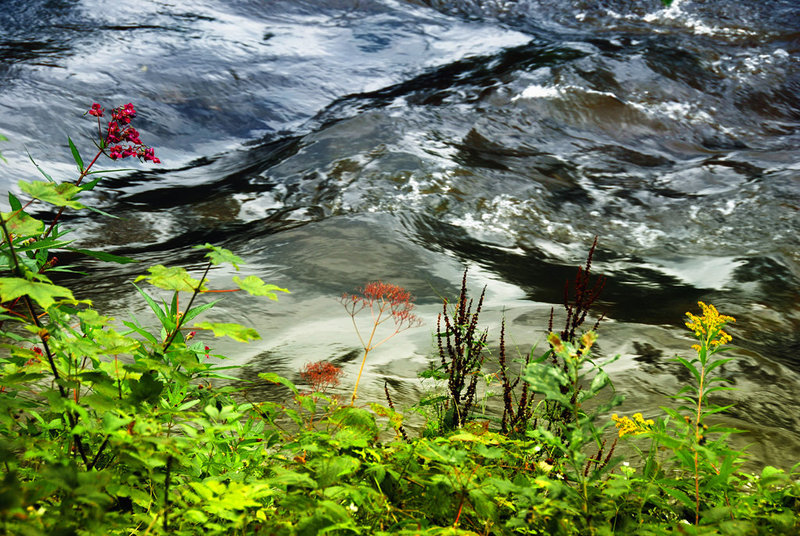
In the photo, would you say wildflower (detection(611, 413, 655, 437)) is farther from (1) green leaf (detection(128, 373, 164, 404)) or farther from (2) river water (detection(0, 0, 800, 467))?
(1) green leaf (detection(128, 373, 164, 404))

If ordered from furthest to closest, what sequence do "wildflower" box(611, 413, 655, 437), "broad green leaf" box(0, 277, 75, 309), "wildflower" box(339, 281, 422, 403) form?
"wildflower" box(339, 281, 422, 403) < "wildflower" box(611, 413, 655, 437) < "broad green leaf" box(0, 277, 75, 309)

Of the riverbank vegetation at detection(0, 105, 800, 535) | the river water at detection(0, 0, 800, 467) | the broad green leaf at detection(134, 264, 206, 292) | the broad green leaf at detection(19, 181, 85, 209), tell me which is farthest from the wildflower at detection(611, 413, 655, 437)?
the broad green leaf at detection(19, 181, 85, 209)

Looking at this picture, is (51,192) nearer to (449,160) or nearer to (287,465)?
(287,465)

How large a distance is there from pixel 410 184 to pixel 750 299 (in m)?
3.18

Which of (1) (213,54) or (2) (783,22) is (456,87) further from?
(2) (783,22)

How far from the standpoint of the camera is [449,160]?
7.01 m

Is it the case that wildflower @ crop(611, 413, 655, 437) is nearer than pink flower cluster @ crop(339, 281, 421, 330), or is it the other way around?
wildflower @ crop(611, 413, 655, 437)

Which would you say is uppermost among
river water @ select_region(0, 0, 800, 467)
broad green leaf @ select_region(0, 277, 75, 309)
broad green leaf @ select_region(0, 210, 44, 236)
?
broad green leaf @ select_region(0, 210, 44, 236)

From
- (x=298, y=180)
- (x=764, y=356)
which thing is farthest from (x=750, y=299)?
(x=298, y=180)

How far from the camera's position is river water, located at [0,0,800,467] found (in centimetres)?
402

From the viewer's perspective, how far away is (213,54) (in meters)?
9.71

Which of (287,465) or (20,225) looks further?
(287,465)

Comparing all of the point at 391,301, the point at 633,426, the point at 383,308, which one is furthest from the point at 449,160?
the point at 633,426

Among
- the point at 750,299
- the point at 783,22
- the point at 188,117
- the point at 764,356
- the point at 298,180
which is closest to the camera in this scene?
the point at 764,356
